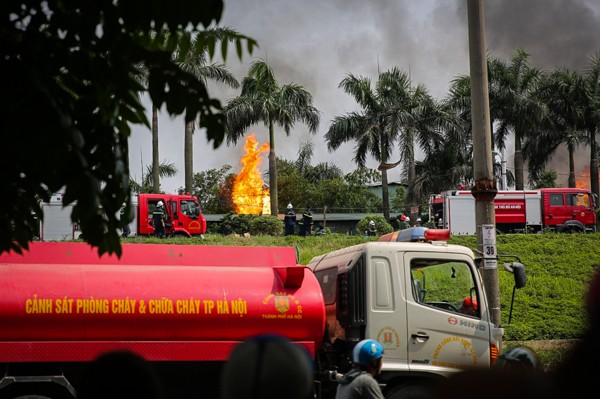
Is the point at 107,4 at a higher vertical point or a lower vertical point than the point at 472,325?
higher

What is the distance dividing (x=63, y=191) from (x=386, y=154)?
46.8m

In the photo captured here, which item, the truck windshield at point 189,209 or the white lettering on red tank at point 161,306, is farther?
the truck windshield at point 189,209

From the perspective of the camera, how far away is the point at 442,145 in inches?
2061

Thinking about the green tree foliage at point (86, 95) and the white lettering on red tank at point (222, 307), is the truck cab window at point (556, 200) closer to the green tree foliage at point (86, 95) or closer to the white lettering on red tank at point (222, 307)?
the white lettering on red tank at point (222, 307)

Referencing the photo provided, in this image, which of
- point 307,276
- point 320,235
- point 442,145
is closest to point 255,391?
point 307,276

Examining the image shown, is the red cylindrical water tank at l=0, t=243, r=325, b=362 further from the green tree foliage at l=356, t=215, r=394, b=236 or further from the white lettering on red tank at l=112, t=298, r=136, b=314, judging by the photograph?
the green tree foliage at l=356, t=215, r=394, b=236

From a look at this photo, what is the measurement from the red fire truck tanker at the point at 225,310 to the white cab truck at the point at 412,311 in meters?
0.02

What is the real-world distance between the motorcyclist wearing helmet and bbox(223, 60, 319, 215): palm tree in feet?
117

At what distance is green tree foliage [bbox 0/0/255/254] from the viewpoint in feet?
10.5

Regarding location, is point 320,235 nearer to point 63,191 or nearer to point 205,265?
point 205,265

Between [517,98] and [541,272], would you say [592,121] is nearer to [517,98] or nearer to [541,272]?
[517,98]

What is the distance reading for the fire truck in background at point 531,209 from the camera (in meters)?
41.2

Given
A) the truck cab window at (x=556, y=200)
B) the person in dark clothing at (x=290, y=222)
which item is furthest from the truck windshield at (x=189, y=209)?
the truck cab window at (x=556, y=200)

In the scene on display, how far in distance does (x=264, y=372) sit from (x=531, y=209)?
40.9 m
